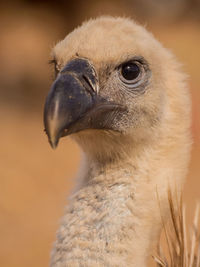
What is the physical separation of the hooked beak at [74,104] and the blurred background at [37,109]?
1283 millimetres

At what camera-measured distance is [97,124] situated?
2115mm

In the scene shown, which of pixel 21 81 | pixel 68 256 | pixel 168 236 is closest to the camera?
pixel 68 256

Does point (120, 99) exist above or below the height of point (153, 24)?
below

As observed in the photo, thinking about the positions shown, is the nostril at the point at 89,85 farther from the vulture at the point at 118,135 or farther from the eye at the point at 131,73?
the eye at the point at 131,73

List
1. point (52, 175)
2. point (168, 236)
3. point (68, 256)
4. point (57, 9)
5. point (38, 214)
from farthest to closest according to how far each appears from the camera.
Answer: point (57, 9)
point (52, 175)
point (38, 214)
point (168, 236)
point (68, 256)

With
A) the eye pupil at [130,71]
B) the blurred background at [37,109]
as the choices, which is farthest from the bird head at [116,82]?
the blurred background at [37,109]

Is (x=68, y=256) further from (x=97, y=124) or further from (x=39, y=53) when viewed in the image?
(x=39, y=53)

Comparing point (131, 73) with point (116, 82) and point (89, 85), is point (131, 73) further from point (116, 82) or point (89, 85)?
point (89, 85)

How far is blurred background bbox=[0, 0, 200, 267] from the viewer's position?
5.84 metres

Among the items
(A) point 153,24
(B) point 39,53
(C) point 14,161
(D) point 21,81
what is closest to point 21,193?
(C) point 14,161

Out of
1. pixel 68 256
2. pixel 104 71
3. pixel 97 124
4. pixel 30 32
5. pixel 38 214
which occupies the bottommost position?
pixel 38 214

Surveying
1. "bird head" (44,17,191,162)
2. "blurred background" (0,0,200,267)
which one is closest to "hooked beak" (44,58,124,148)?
"bird head" (44,17,191,162)

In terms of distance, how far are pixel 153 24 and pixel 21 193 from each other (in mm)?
6704

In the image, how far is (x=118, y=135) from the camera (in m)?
2.19
